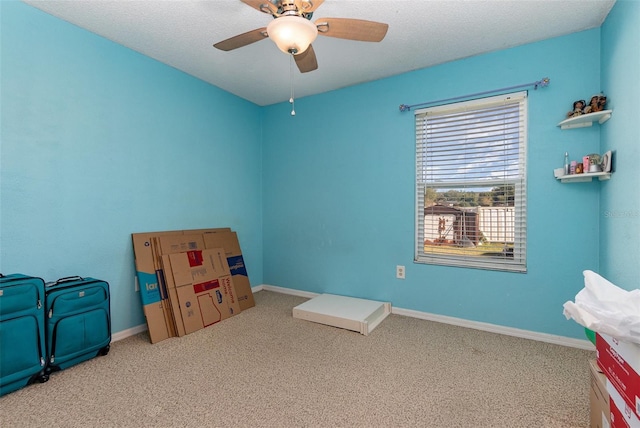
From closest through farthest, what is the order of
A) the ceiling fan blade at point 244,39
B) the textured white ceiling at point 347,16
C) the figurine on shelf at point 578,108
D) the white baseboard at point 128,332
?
the ceiling fan blade at point 244,39 → the textured white ceiling at point 347,16 → the figurine on shelf at point 578,108 → the white baseboard at point 128,332

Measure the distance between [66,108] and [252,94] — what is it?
1.84 meters

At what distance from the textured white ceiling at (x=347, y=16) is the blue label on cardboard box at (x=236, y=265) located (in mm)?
1979

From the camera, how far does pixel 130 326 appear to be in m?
2.50

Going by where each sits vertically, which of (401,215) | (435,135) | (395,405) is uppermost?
(435,135)

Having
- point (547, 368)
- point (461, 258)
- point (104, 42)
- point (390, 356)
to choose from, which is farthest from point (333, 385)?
point (104, 42)

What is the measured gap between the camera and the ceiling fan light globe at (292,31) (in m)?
1.47

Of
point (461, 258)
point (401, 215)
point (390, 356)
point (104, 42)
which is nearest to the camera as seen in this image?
point (390, 356)

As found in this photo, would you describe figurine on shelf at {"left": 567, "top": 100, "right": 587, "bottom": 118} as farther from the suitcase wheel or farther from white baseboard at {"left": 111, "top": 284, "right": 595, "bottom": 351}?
the suitcase wheel

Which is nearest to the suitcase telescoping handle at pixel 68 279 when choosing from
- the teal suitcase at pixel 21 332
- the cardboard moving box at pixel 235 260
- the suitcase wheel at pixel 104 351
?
the teal suitcase at pixel 21 332

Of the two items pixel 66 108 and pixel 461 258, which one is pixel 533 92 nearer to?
pixel 461 258

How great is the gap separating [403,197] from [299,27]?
6.20 feet

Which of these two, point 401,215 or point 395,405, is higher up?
point 401,215

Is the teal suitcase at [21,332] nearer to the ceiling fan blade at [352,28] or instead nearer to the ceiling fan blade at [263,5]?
the ceiling fan blade at [263,5]

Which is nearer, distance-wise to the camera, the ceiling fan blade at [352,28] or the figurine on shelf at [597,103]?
the ceiling fan blade at [352,28]
